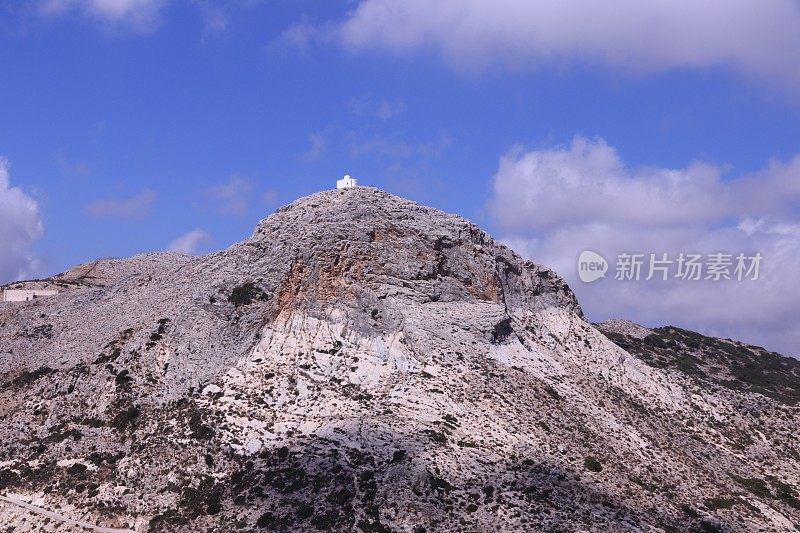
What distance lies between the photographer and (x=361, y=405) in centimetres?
→ 4822

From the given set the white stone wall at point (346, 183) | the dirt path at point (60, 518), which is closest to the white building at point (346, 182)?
the white stone wall at point (346, 183)

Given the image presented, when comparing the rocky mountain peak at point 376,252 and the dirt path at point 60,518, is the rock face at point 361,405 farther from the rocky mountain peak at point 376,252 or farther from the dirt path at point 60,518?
the dirt path at point 60,518

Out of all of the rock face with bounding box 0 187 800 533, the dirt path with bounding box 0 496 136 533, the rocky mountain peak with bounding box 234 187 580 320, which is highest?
the rocky mountain peak with bounding box 234 187 580 320

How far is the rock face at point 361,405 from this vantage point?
4328cm

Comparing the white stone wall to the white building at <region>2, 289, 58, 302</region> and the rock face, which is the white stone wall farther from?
the white building at <region>2, 289, 58, 302</region>

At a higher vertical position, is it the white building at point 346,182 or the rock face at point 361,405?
the white building at point 346,182

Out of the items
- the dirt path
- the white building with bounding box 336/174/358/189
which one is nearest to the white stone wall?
the white building with bounding box 336/174/358/189

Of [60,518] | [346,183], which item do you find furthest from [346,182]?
[60,518]

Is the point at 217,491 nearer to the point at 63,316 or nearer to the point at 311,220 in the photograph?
the point at 311,220

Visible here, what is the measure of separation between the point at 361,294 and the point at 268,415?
9.62 metres

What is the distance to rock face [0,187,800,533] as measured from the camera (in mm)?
43281

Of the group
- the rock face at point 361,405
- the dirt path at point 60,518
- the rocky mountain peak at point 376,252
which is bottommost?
the dirt path at point 60,518

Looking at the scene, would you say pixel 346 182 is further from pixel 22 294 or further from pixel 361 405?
pixel 22 294

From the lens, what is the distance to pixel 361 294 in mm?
53625
